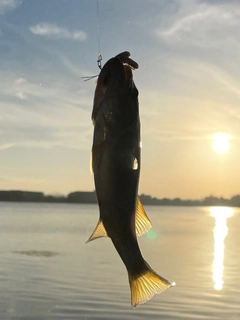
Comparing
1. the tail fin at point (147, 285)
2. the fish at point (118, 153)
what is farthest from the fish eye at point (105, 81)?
the tail fin at point (147, 285)

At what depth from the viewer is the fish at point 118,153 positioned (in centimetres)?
346

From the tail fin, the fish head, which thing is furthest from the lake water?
the fish head

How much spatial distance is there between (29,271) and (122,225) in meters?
28.0

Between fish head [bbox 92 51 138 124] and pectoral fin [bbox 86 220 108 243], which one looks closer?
fish head [bbox 92 51 138 124]

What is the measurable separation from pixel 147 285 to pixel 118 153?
3.27 feet

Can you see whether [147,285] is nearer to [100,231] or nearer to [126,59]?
[100,231]

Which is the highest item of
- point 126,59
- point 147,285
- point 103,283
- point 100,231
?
point 126,59

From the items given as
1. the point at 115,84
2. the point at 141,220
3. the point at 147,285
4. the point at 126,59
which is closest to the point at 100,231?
the point at 141,220

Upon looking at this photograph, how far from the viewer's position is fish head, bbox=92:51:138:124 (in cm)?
355

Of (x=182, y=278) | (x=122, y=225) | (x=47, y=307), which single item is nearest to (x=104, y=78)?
(x=122, y=225)

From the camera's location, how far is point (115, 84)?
11.6 feet

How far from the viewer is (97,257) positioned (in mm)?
36375

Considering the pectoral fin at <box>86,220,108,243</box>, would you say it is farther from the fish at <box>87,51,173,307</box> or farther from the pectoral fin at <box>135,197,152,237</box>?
the pectoral fin at <box>135,197,152,237</box>

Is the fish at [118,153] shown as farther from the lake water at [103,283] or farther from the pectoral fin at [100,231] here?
the lake water at [103,283]
